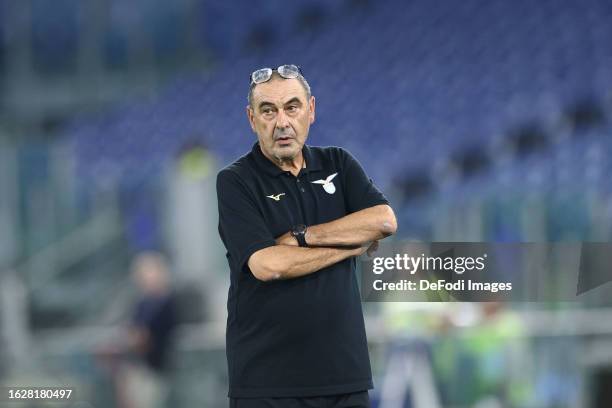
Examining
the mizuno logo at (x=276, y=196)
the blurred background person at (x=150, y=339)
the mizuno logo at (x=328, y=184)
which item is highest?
the mizuno logo at (x=328, y=184)

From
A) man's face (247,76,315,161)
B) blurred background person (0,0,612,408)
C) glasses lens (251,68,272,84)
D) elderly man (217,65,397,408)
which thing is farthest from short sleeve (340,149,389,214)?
blurred background person (0,0,612,408)

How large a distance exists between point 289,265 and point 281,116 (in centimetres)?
28

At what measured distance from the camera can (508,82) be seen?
13.5 feet

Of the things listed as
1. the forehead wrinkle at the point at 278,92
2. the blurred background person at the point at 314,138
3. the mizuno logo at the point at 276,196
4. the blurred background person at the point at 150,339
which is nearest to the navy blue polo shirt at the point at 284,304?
the mizuno logo at the point at 276,196

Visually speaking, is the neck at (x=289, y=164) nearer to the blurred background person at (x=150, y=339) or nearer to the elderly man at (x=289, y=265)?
the elderly man at (x=289, y=265)

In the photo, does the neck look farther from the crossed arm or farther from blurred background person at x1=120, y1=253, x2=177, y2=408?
blurred background person at x1=120, y1=253, x2=177, y2=408

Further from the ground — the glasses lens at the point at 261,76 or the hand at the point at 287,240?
the glasses lens at the point at 261,76

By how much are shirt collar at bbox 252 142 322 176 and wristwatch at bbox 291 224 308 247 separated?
0.34 feet

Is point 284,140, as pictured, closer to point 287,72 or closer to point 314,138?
point 287,72

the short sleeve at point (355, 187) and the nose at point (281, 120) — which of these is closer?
the nose at point (281, 120)

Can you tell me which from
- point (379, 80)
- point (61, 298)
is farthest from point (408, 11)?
point (61, 298)

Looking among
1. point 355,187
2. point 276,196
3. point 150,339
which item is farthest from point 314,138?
point 276,196

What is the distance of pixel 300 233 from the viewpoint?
1.74 metres

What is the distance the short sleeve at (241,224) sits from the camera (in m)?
1.70
